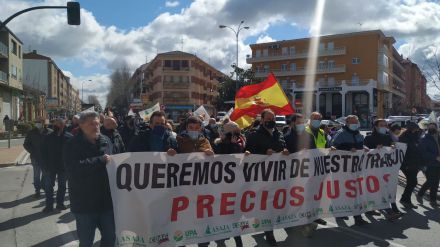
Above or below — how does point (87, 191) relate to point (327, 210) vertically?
above

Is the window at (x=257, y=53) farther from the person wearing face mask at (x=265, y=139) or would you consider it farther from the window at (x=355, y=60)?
the person wearing face mask at (x=265, y=139)

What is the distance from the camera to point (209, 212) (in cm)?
587

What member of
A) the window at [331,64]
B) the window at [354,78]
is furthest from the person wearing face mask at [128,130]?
the window at [331,64]

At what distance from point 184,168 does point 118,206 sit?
3.22 feet

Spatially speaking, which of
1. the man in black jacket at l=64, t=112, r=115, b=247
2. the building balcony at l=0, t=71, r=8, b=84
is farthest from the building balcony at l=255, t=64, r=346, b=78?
the man in black jacket at l=64, t=112, r=115, b=247

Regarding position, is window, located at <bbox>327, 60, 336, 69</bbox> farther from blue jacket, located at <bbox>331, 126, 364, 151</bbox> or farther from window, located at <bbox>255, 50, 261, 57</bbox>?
blue jacket, located at <bbox>331, 126, 364, 151</bbox>

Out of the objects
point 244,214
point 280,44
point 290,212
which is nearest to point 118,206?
point 244,214

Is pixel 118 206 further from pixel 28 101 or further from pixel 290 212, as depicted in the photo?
pixel 28 101

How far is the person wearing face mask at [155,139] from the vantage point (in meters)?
6.20

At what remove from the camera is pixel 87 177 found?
454 centimetres

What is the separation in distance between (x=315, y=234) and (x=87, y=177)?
3884mm

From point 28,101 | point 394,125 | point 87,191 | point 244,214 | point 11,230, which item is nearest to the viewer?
point 87,191

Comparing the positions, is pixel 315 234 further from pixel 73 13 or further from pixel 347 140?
pixel 73 13

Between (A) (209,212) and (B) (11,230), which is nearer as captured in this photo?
(A) (209,212)
